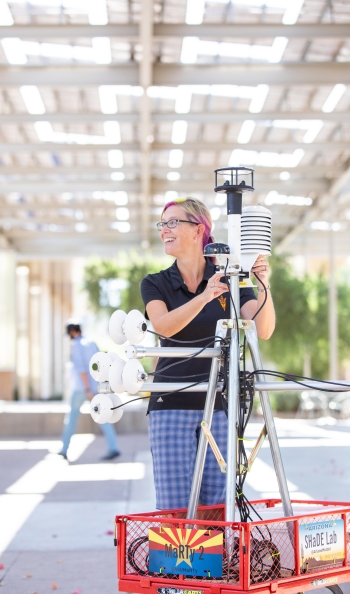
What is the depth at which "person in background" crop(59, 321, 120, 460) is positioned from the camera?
10383 millimetres

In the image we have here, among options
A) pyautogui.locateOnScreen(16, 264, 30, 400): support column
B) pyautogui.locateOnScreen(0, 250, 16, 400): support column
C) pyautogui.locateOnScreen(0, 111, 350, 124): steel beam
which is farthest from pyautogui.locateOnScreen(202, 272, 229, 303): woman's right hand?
pyautogui.locateOnScreen(16, 264, 30, 400): support column

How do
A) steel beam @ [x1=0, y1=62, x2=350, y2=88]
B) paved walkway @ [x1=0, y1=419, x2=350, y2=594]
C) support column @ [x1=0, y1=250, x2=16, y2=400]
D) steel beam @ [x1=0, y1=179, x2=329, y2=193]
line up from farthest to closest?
support column @ [x1=0, y1=250, x2=16, y2=400] → steel beam @ [x1=0, y1=179, x2=329, y2=193] → steel beam @ [x1=0, y1=62, x2=350, y2=88] → paved walkway @ [x1=0, y1=419, x2=350, y2=594]

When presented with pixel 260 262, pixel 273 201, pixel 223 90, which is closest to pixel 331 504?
pixel 260 262

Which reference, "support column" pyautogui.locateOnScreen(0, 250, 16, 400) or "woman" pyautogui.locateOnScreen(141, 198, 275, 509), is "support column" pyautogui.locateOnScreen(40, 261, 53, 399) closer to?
"support column" pyautogui.locateOnScreen(0, 250, 16, 400)

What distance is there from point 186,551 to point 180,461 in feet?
1.98

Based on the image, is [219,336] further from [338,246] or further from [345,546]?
[338,246]

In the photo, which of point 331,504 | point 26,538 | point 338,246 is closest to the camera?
point 331,504

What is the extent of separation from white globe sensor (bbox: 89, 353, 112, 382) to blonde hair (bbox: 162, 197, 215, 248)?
709 millimetres

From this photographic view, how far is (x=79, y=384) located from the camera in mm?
10664

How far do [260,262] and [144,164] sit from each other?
51.2 ft

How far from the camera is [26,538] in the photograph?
5.86 m

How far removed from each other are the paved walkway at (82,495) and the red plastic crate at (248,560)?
147 centimetres

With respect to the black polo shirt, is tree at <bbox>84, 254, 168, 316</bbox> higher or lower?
higher

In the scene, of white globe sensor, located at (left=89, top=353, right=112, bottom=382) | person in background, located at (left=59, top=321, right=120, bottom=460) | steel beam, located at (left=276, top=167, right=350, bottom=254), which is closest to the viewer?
white globe sensor, located at (left=89, top=353, right=112, bottom=382)
